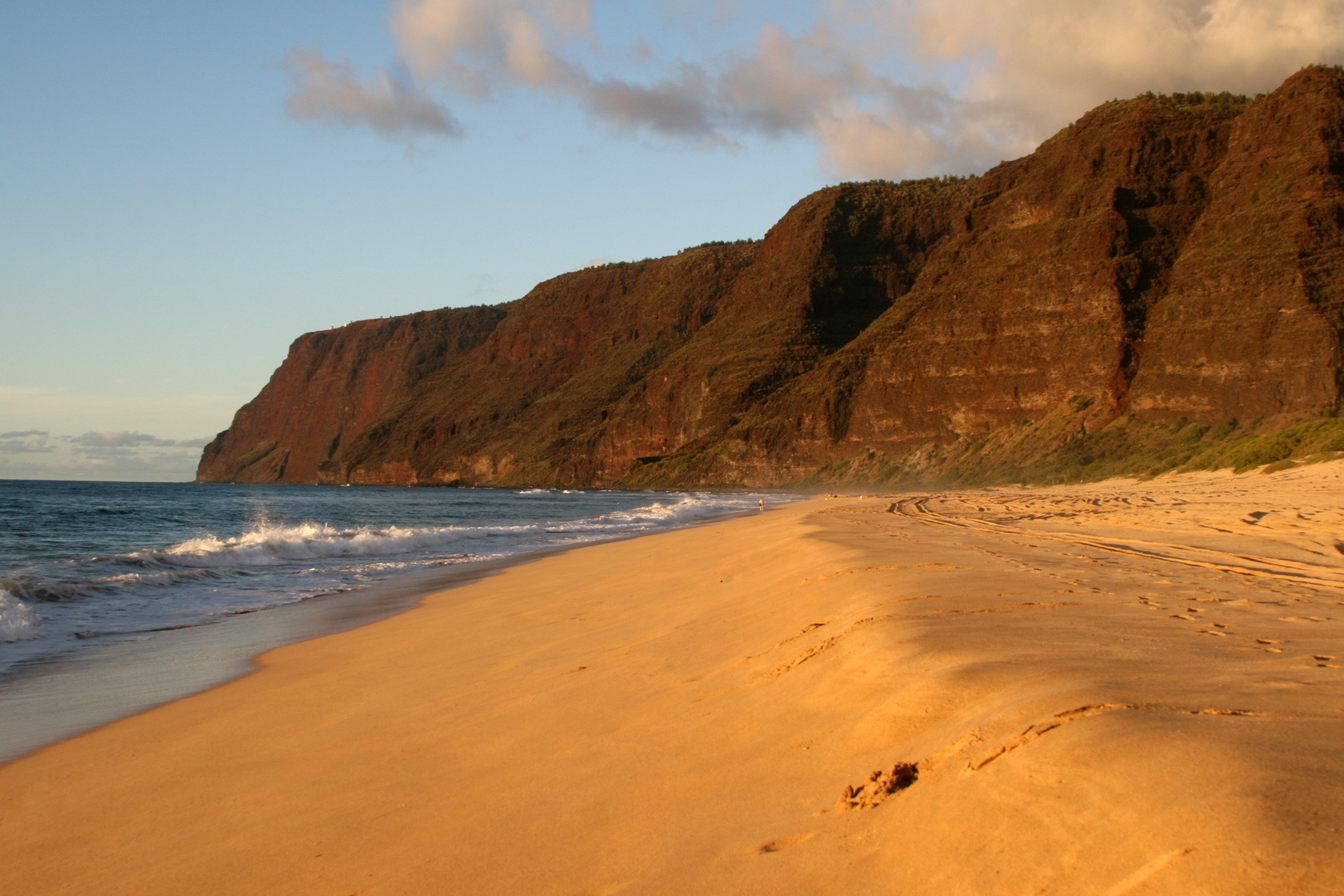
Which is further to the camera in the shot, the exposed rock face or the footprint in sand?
the exposed rock face

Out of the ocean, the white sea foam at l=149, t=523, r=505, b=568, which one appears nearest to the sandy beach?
the ocean

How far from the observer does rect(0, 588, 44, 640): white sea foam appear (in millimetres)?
8653

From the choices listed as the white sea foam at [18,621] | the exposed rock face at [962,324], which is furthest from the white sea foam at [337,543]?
the exposed rock face at [962,324]

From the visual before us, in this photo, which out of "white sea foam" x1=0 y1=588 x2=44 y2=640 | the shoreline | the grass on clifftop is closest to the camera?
the shoreline

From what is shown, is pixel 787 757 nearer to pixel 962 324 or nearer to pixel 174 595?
pixel 174 595

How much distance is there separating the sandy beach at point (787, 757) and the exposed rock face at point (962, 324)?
3779 cm

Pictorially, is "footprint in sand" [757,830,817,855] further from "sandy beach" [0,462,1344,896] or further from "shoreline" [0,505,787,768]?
"shoreline" [0,505,787,768]

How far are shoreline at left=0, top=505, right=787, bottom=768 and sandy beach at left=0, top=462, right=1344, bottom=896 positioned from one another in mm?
336

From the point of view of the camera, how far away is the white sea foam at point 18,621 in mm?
8653

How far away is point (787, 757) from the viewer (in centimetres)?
321

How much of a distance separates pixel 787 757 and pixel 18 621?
9445 mm

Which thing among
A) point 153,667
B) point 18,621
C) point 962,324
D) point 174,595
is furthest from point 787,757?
point 962,324

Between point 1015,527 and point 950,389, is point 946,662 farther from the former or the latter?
point 950,389

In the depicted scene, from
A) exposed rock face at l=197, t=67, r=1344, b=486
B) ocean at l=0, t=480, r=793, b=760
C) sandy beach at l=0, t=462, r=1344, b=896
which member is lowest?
ocean at l=0, t=480, r=793, b=760
